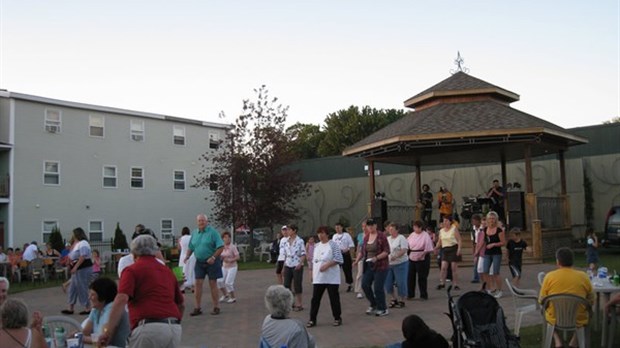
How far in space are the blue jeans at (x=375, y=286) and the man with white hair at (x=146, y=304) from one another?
6.19 meters

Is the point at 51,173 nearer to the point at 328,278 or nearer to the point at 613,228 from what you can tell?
the point at 328,278

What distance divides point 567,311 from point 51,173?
91.4 feet

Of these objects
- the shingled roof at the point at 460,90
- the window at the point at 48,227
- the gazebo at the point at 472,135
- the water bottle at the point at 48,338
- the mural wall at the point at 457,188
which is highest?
the shingled roof at the point at 460,90

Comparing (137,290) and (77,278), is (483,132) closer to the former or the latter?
(77,278)

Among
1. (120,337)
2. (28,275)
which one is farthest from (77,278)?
(28,275)

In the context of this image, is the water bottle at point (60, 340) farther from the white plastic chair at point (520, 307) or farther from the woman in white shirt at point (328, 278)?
the white plastic chair at point (520, 307)

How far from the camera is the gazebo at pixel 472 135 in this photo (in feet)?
66.8

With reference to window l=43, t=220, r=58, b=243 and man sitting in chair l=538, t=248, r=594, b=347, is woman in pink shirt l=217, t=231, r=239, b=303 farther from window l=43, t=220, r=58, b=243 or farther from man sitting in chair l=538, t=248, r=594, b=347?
window l=43, t=220, r=58, b=243

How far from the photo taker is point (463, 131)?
20453 millimetres

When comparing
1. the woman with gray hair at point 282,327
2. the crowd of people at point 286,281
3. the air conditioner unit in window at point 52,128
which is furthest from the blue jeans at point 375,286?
the air conditioner unit in window at point 52,128

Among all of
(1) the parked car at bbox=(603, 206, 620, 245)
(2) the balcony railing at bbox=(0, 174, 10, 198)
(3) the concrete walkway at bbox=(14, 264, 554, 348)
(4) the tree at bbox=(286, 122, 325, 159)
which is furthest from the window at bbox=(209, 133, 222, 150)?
(1) the parked car at bbox=(603, 206, 620, 245)

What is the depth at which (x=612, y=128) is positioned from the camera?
26.5 meters

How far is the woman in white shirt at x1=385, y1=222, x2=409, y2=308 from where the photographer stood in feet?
40.9

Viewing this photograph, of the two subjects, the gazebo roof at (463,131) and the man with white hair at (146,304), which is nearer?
the man with white hair at (146,304)
